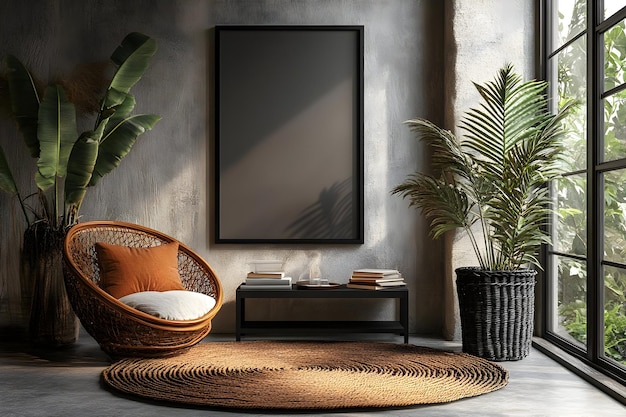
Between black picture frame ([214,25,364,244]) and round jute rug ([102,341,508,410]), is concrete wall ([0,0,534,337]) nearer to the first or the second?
black picture frame ([214,25,364,244])

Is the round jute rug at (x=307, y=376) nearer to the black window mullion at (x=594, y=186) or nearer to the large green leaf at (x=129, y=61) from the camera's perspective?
the black window mullion at (x=594, y=186)

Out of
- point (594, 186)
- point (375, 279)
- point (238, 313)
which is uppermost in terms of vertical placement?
point (594, 186)

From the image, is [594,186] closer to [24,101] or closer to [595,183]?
[595,183]

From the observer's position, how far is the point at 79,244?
466 cm

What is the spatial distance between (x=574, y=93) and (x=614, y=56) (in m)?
0.61

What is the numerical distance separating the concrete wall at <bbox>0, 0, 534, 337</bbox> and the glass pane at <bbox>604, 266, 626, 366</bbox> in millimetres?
1611

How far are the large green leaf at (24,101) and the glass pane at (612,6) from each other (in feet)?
12.1

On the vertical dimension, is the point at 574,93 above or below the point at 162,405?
above

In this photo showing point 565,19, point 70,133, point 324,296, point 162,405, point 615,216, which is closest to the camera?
point 162,405

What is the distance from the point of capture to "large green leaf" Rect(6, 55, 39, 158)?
4.90 metres

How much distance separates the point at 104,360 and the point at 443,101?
3.03 metres

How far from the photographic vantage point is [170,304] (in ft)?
13.5

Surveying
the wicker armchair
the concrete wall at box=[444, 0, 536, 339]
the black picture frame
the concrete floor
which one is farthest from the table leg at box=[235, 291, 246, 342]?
the concrete wall at box=[444, 0, 536, 339]

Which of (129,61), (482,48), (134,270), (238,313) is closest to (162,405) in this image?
(134,270)
